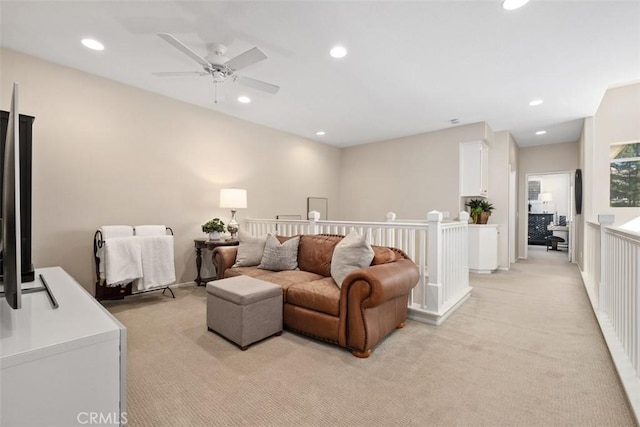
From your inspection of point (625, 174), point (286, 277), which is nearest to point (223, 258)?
point (286, 277)

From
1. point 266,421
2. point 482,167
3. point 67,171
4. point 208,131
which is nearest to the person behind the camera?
point 266,421

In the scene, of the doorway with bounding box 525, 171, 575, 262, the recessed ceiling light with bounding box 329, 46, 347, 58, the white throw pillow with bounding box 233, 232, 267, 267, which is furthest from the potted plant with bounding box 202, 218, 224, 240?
the doorway with bounding box 525, 171, 575, 262

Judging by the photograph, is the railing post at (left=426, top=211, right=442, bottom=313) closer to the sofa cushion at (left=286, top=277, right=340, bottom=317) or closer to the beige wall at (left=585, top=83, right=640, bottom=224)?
the sofa cushion at (left=286, top=277, right=340, bottom=317)

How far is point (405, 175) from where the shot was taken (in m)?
6.21

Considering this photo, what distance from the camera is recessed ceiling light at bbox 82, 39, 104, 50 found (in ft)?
9.13

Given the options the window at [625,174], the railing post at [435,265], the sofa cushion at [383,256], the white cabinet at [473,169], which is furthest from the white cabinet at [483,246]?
the sofa cushion at [383,256]

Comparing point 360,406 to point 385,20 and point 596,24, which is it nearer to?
point 385,20

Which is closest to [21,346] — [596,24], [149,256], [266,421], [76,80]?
[266,421]

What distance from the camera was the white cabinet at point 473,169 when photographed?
17.5 ft

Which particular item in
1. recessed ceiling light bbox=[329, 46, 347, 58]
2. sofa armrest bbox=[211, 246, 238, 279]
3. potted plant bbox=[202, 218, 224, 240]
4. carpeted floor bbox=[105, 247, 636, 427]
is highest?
recessed ceiling light bbox=[329, 46, 347, 58]

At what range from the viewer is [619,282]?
7.39 ft

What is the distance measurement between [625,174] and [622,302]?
3.61 metres

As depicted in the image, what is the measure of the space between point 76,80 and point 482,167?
617 centimetres

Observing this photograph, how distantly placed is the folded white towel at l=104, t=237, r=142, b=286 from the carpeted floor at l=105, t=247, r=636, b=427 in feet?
1.39
